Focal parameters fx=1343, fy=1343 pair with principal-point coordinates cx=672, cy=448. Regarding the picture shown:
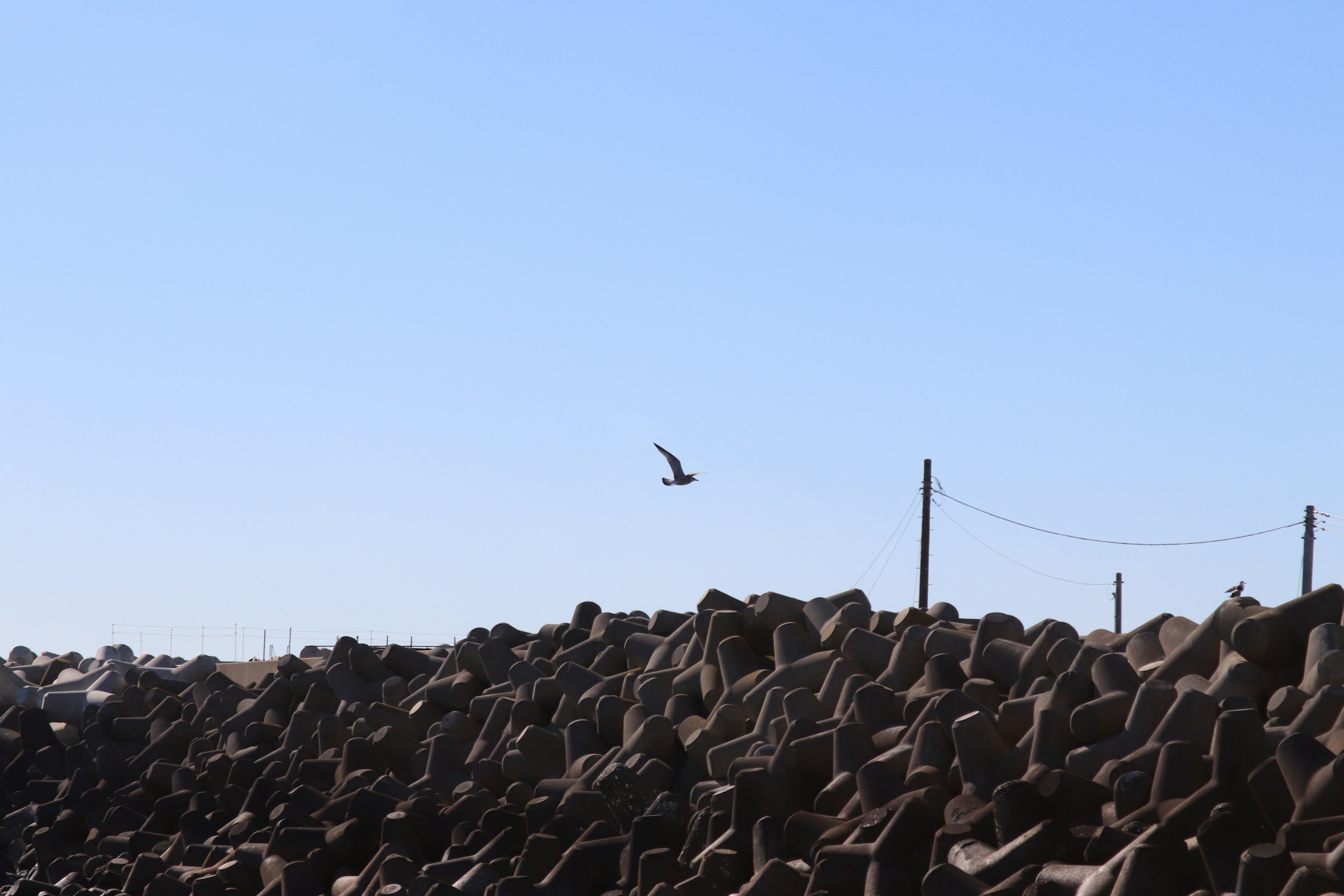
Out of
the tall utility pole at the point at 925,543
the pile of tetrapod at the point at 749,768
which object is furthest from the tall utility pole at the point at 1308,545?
the pile of tetrapod at the point at 749,768

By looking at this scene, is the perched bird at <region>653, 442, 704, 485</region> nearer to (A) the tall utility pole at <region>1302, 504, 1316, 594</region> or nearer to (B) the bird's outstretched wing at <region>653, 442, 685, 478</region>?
(B) the bird's outstretched wing at <region>653, 442, 685, 478</region>

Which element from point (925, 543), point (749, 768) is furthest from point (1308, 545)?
point (749, 768)

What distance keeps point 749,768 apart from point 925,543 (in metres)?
16.7

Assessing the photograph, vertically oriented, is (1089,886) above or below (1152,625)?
below

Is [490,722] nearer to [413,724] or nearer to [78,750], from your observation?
[413,724]

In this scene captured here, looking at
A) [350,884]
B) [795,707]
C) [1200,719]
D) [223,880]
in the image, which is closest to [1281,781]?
[1200,719]

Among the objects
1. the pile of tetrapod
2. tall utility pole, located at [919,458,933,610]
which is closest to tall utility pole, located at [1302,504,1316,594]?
tall utility pole, located at [919,458,933,610]

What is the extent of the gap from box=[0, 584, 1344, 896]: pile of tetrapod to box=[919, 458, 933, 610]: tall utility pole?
13.4 m

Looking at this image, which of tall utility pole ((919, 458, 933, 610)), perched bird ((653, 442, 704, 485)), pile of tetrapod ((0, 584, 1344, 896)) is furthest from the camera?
tall utility pole ((919, 458, 933, 610))

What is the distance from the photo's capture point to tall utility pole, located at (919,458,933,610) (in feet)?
70.0

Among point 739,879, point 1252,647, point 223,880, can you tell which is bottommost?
point 223,880

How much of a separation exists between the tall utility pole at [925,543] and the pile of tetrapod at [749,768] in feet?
43.9

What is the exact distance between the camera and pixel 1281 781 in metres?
4.18

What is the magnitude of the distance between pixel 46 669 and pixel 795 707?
31.6 ft
